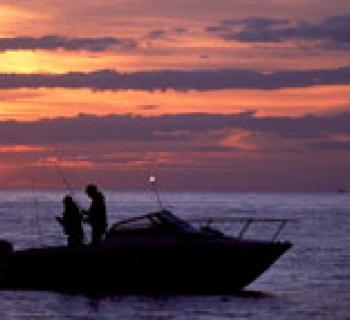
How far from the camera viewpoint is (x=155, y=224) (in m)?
31.8

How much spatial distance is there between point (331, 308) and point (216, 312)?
3.33 metres

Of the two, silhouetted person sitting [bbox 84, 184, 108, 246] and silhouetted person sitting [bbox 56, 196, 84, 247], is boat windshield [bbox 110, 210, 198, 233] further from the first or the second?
silhouetted person sitting [bbox 56, 196, 84, 247]

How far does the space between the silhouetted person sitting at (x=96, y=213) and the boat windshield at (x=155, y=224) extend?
0.37 metres

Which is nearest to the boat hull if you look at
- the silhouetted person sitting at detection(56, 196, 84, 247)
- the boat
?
the boat

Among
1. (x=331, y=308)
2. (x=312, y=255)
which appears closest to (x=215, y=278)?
(x=331, y=308)

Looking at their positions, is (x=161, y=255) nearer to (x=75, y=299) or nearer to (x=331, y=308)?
(x=75, y=299)

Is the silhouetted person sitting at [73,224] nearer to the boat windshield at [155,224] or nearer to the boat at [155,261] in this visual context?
the boat at [155,261]

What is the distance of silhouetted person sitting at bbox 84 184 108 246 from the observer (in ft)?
104

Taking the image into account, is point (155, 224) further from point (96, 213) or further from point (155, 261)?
point (96, 213)

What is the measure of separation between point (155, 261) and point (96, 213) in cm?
194

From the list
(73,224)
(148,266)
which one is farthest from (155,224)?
(73,224)

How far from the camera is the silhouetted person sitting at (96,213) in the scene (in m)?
31.6

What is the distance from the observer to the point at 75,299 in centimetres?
3172

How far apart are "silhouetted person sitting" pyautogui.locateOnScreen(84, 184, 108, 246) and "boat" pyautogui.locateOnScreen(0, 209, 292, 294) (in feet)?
0.81
